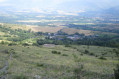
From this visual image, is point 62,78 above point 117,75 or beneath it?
beneath

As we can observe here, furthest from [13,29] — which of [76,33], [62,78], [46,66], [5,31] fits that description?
[62,78]

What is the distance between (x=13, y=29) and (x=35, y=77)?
96.6m

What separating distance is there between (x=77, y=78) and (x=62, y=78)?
59.0 inches

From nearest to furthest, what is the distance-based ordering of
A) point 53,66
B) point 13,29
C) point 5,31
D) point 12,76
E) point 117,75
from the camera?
point 117,75, point 12,76, point 53,66, point 5,31, point 13,29

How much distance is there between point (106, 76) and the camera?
15.0 metres

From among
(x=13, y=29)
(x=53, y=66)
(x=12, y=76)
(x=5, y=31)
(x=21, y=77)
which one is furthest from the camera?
(x=13, y=29)

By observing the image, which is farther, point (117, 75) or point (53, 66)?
point (53, 66)

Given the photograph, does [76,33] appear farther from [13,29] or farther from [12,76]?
[12,76]

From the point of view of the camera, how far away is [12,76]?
597 inches

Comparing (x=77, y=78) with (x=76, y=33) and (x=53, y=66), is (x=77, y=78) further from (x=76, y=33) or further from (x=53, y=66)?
(x=76, y=33)

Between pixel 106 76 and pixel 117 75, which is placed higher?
pixel 117 75

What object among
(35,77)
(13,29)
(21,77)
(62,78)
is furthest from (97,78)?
(13,29)

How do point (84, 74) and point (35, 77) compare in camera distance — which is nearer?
point (35, 77)

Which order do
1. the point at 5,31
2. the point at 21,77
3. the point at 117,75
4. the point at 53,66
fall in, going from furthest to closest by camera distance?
the point at 5,31
the point at 53,66
the point at 21,77
the point at 117,75
